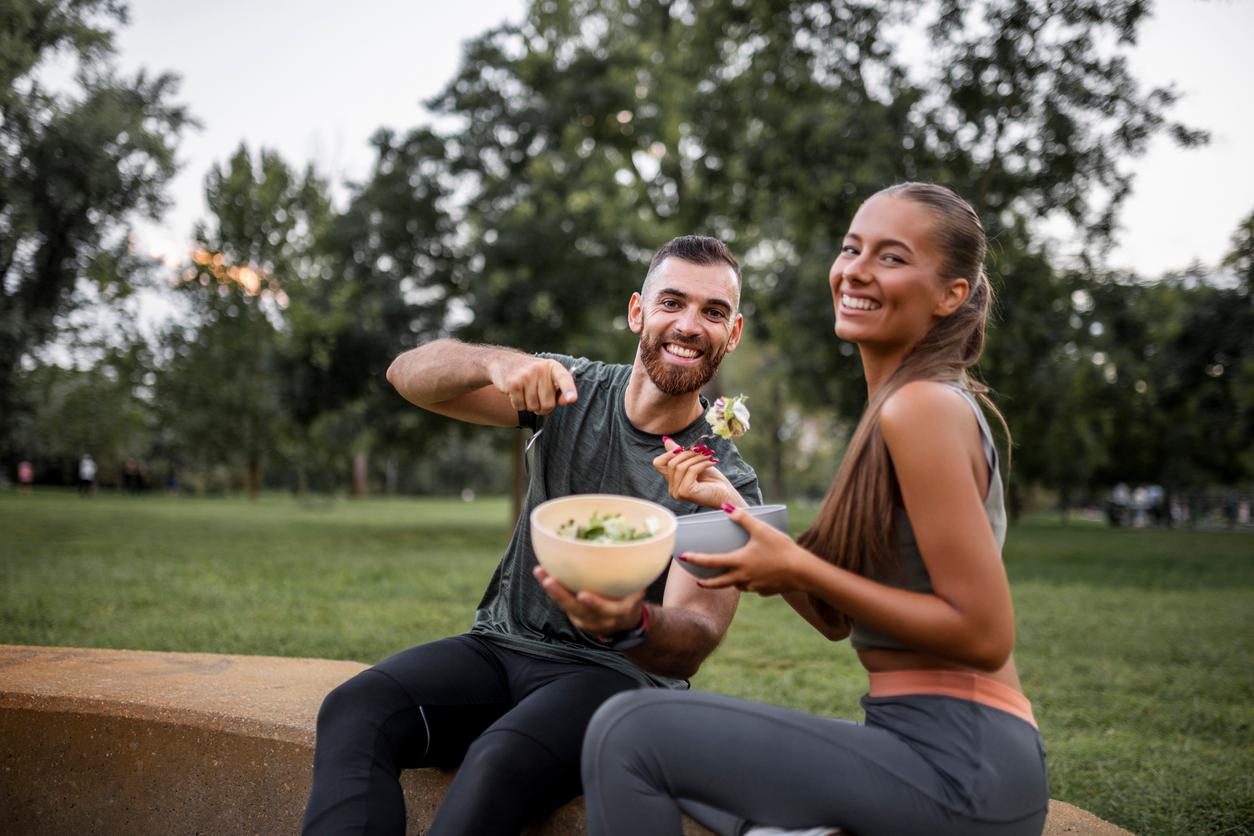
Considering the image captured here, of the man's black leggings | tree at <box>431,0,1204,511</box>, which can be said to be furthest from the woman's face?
tree at <box>431,0,1204,511</box>

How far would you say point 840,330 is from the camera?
2.07 m

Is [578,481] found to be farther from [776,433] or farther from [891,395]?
[776,433]

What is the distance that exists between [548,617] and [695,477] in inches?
33.2

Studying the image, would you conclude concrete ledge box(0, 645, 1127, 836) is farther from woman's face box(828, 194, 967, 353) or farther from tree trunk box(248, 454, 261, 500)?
tree trunk box(248, 454, 261, 500)

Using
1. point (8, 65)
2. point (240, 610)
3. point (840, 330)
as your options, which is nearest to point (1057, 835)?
point (840, 330)

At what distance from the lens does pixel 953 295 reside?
1.99m

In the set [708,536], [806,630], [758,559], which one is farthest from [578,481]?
[806,630]

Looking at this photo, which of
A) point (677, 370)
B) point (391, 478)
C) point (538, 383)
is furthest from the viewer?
point (391, 478)

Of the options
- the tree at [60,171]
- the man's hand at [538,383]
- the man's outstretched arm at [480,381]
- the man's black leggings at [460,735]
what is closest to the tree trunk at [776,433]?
Result: the tree at [60,171]

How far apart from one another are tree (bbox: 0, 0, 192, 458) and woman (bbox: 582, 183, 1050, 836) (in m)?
14.8

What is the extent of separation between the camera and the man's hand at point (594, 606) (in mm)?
1753

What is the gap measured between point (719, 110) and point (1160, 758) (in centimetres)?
1278

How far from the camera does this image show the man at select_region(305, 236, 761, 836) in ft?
7.13

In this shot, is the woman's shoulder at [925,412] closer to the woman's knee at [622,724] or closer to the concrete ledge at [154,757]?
the woman's knee at [622,724]
